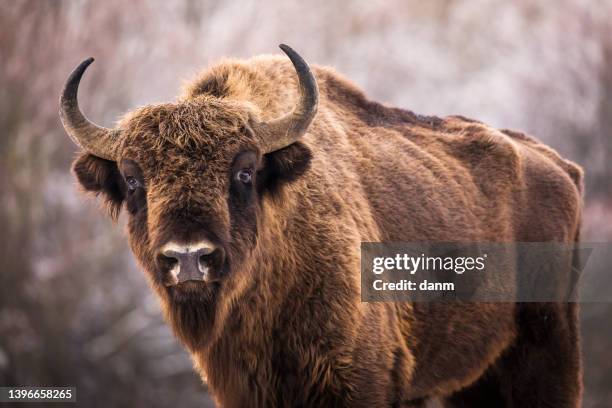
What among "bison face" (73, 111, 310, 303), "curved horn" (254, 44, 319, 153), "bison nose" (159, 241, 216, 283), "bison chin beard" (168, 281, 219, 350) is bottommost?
"bison chin beard" (168, 281, 219, 350)

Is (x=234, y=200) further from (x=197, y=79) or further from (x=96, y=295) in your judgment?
(x=96, y=295)

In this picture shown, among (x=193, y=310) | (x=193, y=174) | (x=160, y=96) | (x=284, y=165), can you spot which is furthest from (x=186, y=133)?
(x=160, y=96)

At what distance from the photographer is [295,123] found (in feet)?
14.1

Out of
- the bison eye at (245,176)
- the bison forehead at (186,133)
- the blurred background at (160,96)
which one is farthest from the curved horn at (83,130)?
the blurred background at (160,96)

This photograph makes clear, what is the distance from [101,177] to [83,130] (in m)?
0.23

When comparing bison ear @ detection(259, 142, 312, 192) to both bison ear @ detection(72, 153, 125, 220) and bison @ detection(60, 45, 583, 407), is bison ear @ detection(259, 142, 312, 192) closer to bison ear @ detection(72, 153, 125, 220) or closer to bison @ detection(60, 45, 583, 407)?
bison @ detection(60, 45, 583, 407)

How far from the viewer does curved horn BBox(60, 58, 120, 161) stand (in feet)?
14.2

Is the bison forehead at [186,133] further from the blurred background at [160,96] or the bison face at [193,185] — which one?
the blurred background at [160,96]

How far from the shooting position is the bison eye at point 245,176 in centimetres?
413

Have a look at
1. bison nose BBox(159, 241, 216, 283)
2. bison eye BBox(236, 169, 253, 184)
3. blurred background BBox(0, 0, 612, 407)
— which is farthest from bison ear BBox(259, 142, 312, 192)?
blurred background BBox(0, 0, 612, 407)

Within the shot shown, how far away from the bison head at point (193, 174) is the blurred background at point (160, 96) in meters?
7.15

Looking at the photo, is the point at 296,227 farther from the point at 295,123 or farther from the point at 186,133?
the point at 186,133

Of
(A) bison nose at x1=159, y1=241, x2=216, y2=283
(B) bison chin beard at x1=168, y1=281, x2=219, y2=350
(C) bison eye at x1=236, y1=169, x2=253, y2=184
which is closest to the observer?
(A) bison nose at x1=159, y1=241, x2=216, y2=283

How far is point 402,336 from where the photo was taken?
16.0ft
